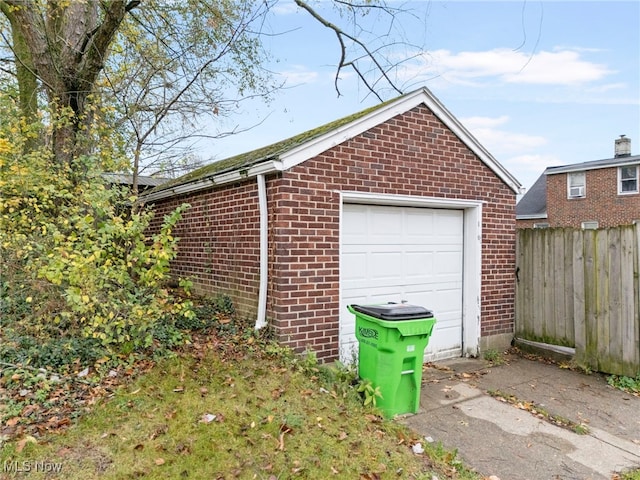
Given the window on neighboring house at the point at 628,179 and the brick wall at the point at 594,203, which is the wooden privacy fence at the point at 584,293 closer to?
the brick wall at the point at 594,203

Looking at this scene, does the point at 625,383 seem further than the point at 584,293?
No

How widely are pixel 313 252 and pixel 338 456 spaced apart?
234 centimetres

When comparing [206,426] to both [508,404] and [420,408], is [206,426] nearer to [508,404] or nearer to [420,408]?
[420,408]

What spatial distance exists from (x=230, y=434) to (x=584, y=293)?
5072 mm

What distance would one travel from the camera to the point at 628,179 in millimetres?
19016

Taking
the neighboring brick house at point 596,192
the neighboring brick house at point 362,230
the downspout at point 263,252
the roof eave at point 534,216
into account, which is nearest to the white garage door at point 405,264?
the neighboring brick house at point 362,230

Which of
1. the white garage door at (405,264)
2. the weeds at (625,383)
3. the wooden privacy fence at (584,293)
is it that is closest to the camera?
the weeds at (625,383)

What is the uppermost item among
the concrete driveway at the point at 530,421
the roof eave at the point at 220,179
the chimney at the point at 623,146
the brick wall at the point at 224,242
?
the chimney at the point at 623,146

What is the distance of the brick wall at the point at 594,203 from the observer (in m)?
19.0

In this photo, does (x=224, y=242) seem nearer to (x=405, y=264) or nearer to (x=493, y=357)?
(x=405, y=264)

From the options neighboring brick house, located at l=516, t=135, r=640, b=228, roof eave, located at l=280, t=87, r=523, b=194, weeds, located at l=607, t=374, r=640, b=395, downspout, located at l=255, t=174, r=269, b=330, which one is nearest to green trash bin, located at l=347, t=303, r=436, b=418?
downspout, located at l=255, t=174, r=269, b=330

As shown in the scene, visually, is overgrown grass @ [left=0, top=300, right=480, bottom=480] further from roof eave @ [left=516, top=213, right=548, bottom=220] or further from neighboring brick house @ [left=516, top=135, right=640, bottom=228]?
roof eave @ [left=516, top=213, right=548, bottom=220]

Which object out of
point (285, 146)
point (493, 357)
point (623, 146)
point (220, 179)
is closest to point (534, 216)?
point (623, 146)

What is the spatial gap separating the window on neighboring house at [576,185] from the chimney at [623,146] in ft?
6.08
